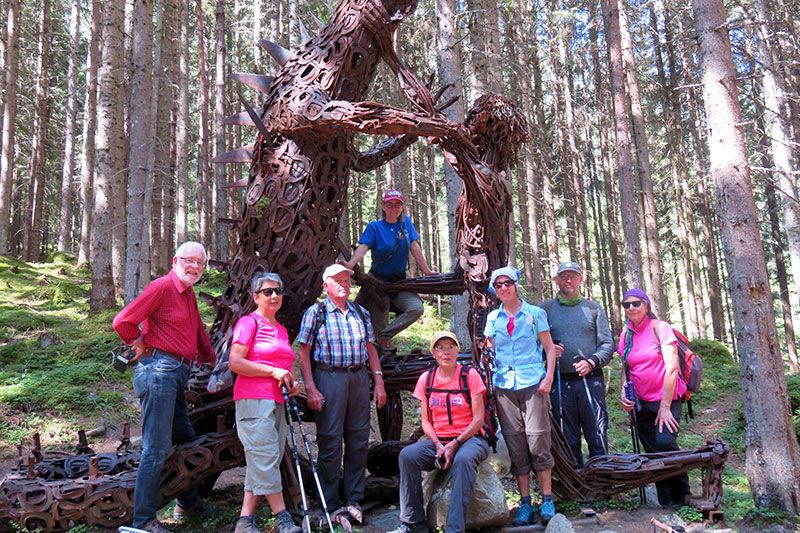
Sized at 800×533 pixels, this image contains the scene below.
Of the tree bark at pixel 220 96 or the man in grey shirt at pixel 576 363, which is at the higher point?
the tree bark at pixel 220 96

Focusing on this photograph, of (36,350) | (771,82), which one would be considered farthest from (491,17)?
(36,350)

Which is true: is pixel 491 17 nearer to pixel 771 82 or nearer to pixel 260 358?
pixel 771 82

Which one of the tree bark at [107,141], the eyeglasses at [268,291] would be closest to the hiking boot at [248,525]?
the eyeglasses at [268,291]

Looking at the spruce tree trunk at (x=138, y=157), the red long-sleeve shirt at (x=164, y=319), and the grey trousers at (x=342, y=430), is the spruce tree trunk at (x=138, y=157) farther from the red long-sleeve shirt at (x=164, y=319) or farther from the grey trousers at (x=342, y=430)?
the grey trousers at (x=342, y=430)

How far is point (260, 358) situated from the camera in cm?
416

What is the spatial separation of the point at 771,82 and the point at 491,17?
6002 mm

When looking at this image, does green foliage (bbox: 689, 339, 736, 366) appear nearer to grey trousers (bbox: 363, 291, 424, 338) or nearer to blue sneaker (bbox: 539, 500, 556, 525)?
grey trousers (bbox: 363, 291, 424, 338)

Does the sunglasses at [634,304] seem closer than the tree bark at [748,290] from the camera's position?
No

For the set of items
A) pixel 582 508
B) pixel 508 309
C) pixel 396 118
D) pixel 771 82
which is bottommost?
pixel 582 508

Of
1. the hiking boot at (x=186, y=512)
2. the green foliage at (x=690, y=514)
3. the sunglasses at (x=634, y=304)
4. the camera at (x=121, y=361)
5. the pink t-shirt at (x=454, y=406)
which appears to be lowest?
the green foliage at (x=690, y=514)

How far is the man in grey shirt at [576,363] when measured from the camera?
5.18m

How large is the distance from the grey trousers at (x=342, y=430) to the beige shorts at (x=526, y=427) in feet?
3.86

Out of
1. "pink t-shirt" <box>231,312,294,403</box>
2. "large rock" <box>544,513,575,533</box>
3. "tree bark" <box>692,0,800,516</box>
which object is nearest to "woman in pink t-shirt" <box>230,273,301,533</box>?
"pink t-shirt" <box>231,312,294,403</box>

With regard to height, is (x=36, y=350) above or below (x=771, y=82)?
below
